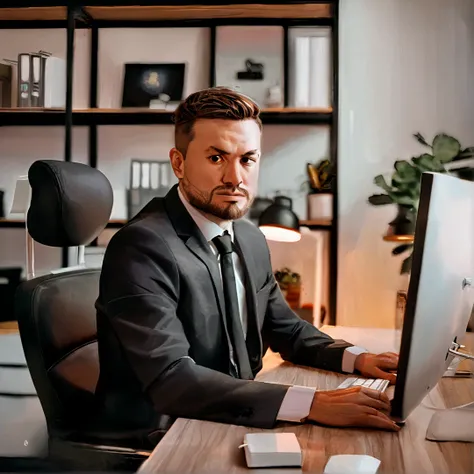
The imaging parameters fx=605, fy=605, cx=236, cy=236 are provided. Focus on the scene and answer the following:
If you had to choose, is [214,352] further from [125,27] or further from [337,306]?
[125,27]

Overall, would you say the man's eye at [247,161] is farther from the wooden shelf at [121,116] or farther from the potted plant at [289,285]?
the potted plant at [289,285]

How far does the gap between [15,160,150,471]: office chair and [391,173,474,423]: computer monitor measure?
1.98ft

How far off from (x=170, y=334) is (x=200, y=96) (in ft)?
1.74

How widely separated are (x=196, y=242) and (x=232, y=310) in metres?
0.16

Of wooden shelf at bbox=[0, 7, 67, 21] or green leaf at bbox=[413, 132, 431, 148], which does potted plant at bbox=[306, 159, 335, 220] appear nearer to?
green leaf at bbox=[413, 132, 431, 148]

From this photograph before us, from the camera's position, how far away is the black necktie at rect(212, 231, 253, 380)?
128 centimetres

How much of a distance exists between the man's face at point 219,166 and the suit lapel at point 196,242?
37mm

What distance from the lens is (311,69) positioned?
4.64 ft

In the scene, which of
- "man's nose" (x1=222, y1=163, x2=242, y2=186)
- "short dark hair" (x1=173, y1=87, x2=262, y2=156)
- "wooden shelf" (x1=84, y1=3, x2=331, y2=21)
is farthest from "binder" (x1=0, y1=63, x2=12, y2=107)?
"man's nose" (x1=222, y1=163, x2=242, y2=186)

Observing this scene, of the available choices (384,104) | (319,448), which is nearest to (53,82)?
(384,104)

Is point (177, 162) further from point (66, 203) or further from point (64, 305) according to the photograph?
point (64, 305)

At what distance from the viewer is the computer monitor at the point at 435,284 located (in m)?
0.89

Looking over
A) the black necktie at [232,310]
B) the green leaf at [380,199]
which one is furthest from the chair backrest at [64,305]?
the green leaf at [380,199]

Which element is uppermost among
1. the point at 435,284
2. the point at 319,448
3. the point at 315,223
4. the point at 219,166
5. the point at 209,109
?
the point at 209,109
